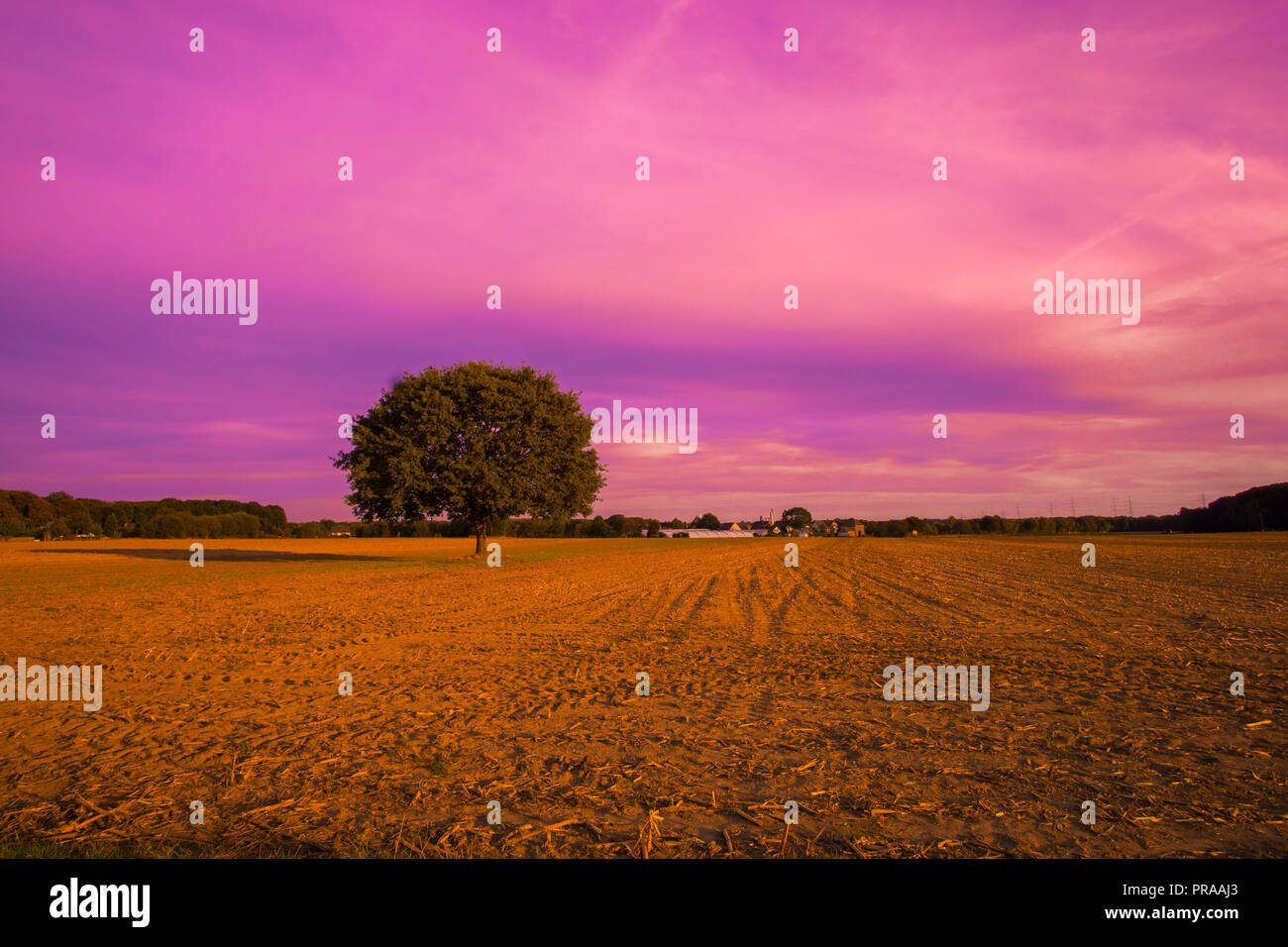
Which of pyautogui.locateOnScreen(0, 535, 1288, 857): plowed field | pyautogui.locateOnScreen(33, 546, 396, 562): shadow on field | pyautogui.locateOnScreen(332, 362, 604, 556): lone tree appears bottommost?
pyautogui.locateOnScreen(33, 546, 396, 562): shadow on field

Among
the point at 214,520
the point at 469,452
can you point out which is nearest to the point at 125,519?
the point at 214,520

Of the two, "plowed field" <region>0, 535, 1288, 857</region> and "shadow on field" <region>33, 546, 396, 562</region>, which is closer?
"plowed field" <region>0, 535, 1288, 857</region>

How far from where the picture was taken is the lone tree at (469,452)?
4144 cm

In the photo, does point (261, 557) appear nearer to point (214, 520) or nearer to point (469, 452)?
point (469, 452)

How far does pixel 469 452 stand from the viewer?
42281mm

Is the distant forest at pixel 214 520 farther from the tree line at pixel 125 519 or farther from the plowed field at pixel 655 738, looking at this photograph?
the plowed field at pixel 655 738

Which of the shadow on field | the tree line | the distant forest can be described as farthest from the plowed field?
the tree line

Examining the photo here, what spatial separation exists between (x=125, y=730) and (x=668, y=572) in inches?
1195

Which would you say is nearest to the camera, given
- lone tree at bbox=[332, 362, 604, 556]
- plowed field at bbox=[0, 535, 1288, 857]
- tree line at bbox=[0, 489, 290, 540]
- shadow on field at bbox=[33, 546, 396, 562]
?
plowed field at bbox=[0, 535, 1288, 857]

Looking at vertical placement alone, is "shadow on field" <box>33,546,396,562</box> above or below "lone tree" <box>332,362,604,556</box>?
below

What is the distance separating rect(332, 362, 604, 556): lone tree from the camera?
1631 inches

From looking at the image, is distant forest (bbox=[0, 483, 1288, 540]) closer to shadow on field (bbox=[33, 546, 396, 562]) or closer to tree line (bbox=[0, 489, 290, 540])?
tree line (bbox=[0, 489, 290, 540])
